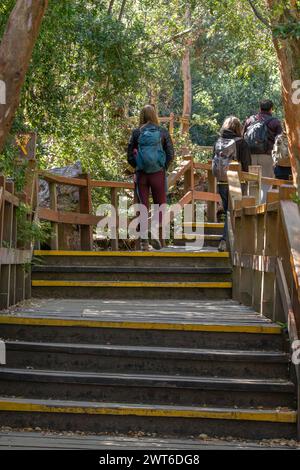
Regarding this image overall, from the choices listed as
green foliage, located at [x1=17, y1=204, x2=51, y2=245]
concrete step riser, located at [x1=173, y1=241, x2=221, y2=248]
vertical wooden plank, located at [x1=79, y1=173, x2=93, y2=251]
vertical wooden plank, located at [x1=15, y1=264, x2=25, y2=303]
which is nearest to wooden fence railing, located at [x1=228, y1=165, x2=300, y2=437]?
green foliage, located at [x1=17, y1=204, x2=51, y2=245]

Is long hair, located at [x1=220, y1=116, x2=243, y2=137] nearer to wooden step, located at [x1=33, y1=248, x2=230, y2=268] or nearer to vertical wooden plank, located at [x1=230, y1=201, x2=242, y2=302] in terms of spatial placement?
vertical wooden plank, located at [x1=230, y1=201, x2=242, y2=302]

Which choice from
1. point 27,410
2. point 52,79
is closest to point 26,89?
point 52,79

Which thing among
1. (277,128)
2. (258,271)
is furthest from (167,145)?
(258,271)

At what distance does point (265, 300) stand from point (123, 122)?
375 inches

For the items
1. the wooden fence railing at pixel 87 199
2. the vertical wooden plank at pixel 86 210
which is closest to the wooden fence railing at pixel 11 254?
the wooden fence railing at pixel 87 199

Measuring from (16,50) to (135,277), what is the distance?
3887 mm

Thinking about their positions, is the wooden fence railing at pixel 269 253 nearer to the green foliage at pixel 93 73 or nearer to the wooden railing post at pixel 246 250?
the wooden railing post at pixel 246 250

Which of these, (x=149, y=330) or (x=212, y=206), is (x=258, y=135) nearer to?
(x=212, y=206)

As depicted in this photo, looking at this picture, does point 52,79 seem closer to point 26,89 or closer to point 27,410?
point 26,89

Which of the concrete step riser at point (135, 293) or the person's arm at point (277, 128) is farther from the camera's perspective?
the person's arm at point (277, 128)

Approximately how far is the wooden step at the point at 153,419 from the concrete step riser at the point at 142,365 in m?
0.59

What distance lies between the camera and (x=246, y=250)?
35.3 ft

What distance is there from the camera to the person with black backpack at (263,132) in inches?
563

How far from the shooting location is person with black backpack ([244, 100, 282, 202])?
14.3m
